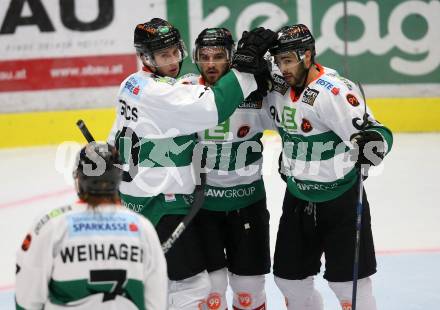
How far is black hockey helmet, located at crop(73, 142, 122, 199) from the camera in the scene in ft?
8.20

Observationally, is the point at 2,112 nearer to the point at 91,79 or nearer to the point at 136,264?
the point at 91,79

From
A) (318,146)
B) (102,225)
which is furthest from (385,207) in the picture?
(102,225)

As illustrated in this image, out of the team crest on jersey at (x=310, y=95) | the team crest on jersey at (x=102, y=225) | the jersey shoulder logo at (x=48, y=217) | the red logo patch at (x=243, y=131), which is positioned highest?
the jersey shoulder logo at (x=48, y=217)

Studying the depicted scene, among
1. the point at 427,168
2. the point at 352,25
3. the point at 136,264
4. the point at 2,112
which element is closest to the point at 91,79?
the point at 2,112

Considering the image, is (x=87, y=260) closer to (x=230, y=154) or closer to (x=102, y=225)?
(x=102, y=225)

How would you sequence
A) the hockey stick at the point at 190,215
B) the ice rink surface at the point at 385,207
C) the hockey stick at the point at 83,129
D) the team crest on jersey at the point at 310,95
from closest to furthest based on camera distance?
the hockey stick at the point at 190,215
the hockey stick at the point at 83,129
the team crest on jersey at the point at 310,95
the ice rink surface at the point at 385,207

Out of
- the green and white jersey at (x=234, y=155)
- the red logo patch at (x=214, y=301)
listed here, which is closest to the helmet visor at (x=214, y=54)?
the green and white jersey at (x=234, y=155)

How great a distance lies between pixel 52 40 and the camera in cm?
814

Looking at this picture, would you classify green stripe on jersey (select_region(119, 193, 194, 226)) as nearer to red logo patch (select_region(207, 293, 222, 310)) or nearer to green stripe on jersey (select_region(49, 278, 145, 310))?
red logo patch (select_region(207, 293, 222, 310))

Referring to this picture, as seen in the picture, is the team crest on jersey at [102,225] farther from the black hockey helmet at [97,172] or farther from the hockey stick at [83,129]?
the hockey stick at [83,129]

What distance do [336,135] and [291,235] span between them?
0.46 m

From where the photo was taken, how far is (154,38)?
3443mm

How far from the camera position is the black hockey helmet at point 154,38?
344cm

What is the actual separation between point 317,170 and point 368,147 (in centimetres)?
33
